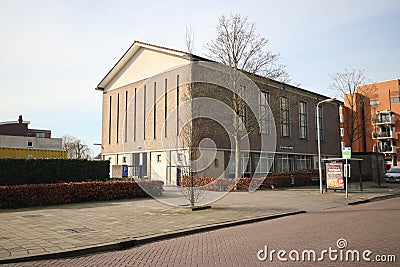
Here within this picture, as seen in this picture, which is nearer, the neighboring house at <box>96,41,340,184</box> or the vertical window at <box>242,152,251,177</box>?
the neighboring house at <box>96,41,340,184</box>

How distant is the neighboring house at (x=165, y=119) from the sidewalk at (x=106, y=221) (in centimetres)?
1024

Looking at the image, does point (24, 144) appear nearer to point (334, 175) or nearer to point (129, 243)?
point (334, 175)

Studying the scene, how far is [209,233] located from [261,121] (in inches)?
687

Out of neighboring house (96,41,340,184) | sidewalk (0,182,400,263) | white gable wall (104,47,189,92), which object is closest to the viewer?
sidewalk (0,182,400,263)

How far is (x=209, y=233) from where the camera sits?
971cm

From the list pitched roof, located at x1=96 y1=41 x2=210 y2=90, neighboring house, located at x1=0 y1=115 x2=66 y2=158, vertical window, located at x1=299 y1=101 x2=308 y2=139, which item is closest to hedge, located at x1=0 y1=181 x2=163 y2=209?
pitched roof, located at x1=96 y1=41 x2=210 y2=90

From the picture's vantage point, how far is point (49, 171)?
56.2 feet

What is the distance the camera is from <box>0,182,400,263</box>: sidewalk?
7.99 meters

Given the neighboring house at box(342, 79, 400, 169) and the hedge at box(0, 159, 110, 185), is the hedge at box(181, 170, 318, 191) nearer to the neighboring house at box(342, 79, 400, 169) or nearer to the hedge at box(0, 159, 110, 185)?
the hedge at box(0, 159, 110, 185)

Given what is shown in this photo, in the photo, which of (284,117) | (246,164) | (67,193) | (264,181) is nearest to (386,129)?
(284,117)

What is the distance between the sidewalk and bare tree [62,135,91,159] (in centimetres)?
5017

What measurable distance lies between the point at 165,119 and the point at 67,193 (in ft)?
44.7

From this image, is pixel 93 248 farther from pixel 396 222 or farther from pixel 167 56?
pixel 167 56

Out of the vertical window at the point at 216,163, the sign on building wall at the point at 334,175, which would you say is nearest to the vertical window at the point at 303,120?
the vertical window at the point at 216,163
